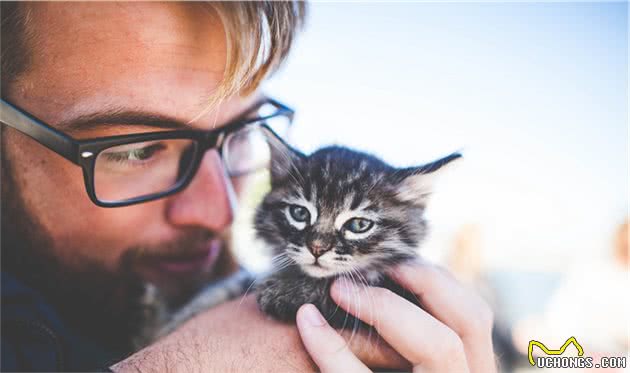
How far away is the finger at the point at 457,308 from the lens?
1.08 m

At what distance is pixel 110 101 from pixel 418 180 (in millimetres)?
894

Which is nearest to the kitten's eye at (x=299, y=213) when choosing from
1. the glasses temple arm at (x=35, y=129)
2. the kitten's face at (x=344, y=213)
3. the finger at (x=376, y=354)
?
the kitten's face at (x=344, y=213)

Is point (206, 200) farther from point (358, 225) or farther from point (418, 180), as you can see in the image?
point (418, 180)

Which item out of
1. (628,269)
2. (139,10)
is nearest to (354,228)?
(139,10)

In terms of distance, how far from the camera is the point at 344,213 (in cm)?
Result: 121

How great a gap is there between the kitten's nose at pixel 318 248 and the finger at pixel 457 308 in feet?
0.74

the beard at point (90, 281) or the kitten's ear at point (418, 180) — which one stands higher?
the kitten's ear at point (418, 180)

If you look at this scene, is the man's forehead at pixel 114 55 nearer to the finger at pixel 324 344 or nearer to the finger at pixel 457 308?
the finger at pixel 324 344

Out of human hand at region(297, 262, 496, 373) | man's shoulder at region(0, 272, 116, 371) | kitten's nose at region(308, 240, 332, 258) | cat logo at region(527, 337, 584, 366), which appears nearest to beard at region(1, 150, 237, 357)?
man's shoulder at region(0, 272, 116, 371)

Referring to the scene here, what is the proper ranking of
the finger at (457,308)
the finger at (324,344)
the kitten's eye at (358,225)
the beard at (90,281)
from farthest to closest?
the beard at (90,281) → the kitten's eye at (358,225) → the finger at (457,308) → the finger at (324,344)

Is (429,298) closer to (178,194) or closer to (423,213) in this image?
(423,213)

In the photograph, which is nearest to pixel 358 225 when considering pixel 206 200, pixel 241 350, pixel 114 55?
pixel 241 350

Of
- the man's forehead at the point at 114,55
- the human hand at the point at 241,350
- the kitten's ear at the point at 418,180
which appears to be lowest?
the human hand at the point at 241,350

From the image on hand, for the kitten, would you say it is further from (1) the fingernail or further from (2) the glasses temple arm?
(2) the glasses temple arm
